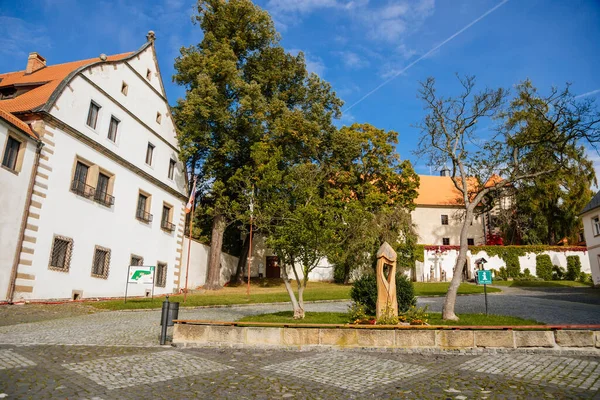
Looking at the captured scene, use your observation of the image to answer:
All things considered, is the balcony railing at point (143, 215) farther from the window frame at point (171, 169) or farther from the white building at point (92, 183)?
the window frame at point (171, 169)

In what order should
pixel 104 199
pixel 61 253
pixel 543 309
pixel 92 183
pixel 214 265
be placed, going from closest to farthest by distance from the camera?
pixel 543 309 → pixel 61 253 → pixel 92 183 → pixel 104 199 → pixel 214 265

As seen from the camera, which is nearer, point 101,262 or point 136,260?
point 101,262

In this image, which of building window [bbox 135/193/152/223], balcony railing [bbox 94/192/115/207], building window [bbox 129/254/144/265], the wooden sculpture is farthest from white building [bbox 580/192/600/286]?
balcony railing [bbox 94/192/115/207]

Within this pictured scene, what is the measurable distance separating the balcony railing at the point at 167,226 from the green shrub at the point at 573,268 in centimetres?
3822

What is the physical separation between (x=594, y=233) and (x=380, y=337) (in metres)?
34.9

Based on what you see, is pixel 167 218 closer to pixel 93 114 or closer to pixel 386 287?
pixel 93 114

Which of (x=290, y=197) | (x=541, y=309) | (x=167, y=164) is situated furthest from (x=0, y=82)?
(x=541, y=309)

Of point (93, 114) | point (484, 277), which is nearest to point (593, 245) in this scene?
point (484, 277)

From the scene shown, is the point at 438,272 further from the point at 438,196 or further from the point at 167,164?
the point at 167,164

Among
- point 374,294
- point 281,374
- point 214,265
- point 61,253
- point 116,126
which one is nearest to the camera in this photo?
point 281,374

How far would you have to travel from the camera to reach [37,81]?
870 inches

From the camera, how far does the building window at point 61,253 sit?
1841 cm

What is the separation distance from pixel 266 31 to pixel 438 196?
32.4 meters

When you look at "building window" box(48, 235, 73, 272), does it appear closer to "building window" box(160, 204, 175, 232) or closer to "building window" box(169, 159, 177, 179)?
"building window" box(160, 204, 175, 232)
